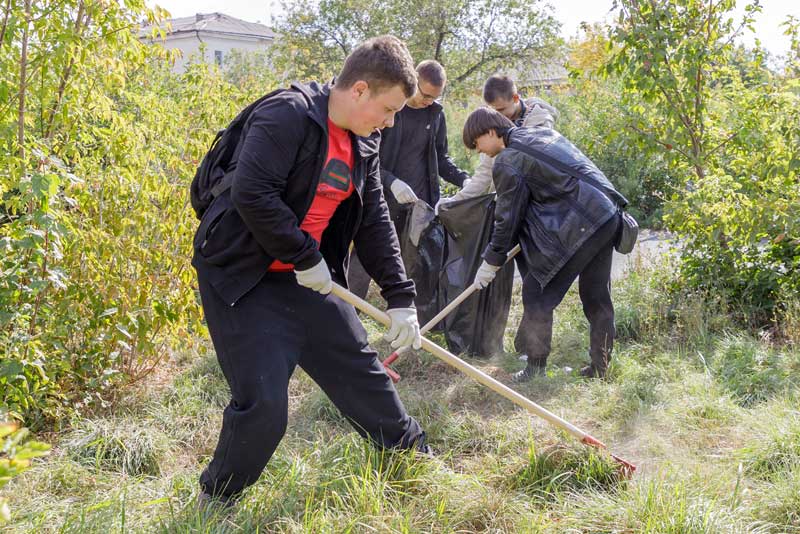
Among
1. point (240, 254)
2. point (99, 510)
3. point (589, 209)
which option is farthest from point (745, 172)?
point (99, 510)

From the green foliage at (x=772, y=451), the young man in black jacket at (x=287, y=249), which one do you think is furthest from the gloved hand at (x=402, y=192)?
the green foliage at (x=772, y=451)

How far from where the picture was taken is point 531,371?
179 inches

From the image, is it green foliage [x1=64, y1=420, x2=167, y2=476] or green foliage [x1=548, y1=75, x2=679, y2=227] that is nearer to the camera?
green foliage [x1=64, y1=420, x2=167, y2=476]

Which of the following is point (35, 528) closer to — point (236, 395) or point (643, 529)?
point (236, 395)

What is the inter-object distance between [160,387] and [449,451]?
68.1 inches

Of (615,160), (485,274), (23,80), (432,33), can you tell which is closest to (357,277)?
(485,274)

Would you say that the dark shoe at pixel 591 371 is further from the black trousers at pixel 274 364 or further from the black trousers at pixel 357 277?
the black trousers at pixel 274 364

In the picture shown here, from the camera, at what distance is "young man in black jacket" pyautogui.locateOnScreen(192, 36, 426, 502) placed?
2.43 meters

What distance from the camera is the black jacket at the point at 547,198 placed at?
13.5 feet

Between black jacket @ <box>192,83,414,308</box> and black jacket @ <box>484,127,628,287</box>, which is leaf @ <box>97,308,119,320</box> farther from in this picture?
black jacket @ <box>484,127,628,287</box>

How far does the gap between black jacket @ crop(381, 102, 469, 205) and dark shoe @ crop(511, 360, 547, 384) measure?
1449 mm

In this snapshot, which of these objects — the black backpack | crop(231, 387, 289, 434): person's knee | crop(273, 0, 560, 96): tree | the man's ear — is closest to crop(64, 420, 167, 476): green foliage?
crop(231, 387, 289, 434): person's knee

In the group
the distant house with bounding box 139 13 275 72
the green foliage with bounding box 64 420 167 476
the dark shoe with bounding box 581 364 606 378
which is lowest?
the green foliage with bounding box 64 420 167 476

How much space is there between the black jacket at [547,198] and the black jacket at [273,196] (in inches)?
61.4
